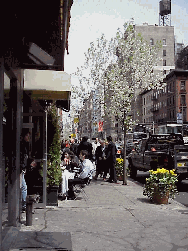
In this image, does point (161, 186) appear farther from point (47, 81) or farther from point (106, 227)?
point (47, 81)

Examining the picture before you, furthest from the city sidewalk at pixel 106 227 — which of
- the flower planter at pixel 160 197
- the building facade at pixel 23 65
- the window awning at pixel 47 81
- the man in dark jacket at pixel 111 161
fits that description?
the man in dark jacket at pixel 111 161

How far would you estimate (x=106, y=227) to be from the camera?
7.41m

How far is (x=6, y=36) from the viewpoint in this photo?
206 inches

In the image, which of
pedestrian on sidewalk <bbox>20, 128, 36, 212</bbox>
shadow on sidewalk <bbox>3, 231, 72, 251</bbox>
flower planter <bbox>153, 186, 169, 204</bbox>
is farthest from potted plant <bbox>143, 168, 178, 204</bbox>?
shadow on sidewalk <bbox>3, 231, 72, 251</bbox>

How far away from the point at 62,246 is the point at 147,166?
10.9 meters

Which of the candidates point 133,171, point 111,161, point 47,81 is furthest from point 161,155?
point 47,81

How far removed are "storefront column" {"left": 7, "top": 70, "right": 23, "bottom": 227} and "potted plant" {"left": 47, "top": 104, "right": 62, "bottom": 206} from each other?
2.27m

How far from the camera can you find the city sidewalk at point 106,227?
6.19 metres

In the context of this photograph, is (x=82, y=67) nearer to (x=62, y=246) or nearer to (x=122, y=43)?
(x=122, y=43)

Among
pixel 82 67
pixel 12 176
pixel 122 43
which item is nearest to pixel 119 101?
pixel 12 176

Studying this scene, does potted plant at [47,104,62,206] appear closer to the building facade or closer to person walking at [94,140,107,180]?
the building facade

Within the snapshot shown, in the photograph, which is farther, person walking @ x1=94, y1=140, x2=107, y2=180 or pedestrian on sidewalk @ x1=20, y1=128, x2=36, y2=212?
person walking @ x1=94, y1=140, x2=107, y2=180

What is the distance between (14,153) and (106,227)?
224 centimetres

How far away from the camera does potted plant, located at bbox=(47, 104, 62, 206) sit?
9688 mm
